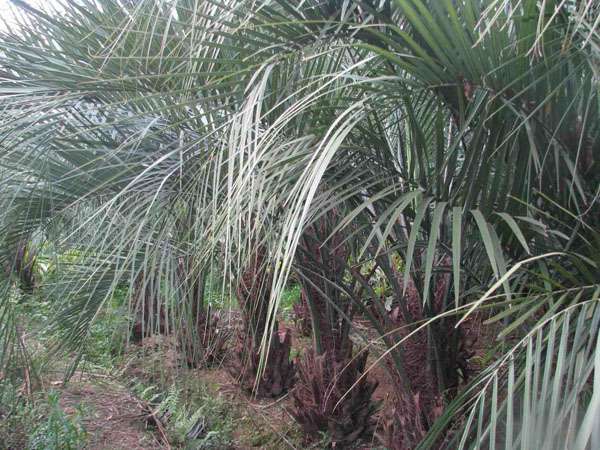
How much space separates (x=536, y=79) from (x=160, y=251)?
3.63 feet

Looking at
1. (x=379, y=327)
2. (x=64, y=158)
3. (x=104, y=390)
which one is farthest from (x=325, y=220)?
(x=104, y=390)

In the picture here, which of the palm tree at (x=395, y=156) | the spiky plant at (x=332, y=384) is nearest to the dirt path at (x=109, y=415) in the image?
the spiky plant at (x=332, y=384)

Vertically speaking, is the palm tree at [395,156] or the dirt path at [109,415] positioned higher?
the palm tree at [395,156]

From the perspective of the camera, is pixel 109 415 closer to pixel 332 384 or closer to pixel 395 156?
pixel 332 384

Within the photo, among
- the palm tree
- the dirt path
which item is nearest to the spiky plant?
the palm tree

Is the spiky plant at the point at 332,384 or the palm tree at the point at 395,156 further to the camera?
the spiky plant at the point at 332,384

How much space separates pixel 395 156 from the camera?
1750 millimetres

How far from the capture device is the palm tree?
117 cm

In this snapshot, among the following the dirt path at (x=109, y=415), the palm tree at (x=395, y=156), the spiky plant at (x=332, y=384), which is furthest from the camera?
the dirt path at (x=109, y=415)

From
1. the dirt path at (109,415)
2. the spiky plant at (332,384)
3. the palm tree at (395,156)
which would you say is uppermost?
the palm tree at (395,156)

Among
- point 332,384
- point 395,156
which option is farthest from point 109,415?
point 395,156

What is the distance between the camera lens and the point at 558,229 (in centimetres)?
153

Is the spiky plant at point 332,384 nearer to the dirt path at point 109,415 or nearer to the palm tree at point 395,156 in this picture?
the palm tree at point 395,156

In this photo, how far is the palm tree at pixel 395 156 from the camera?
1.17 meters
